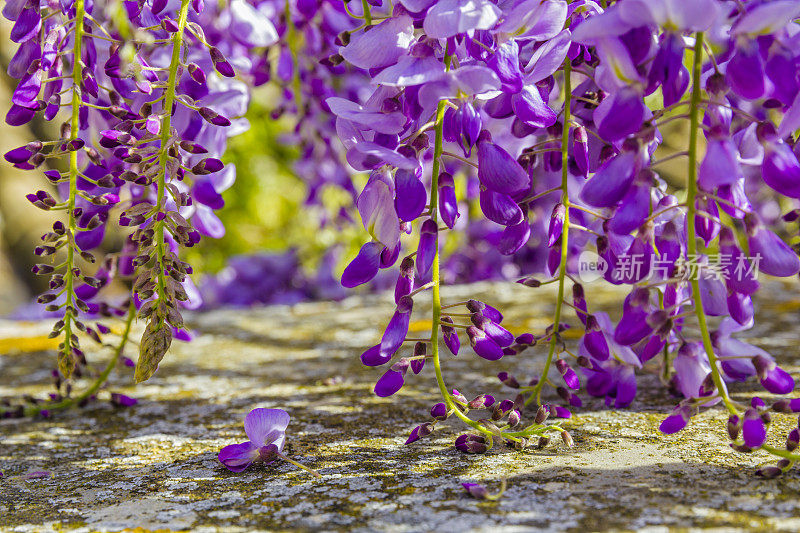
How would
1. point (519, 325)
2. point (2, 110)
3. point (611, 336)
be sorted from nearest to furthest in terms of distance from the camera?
point (611, 336), point (519, 325), point (2, 110)

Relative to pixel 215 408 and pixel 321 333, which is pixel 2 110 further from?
pixel 215 408

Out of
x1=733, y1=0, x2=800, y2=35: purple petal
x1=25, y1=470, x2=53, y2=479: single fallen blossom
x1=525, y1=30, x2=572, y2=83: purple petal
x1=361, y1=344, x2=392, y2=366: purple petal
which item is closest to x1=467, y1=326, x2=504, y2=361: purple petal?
x1=361, y1=344, x2=392, y2=366: purple petal

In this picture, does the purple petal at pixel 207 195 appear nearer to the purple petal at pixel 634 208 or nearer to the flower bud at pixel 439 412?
the flower bud at pixel 439 412

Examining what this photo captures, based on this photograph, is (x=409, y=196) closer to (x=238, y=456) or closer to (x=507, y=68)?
(x=507, y=68)

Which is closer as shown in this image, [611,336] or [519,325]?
[611,336]

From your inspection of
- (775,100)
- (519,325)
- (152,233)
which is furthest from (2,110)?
(775,100)

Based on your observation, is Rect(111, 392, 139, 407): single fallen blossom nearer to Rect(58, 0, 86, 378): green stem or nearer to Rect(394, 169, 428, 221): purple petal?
Rect(58, 0, 86, 378): green stem
